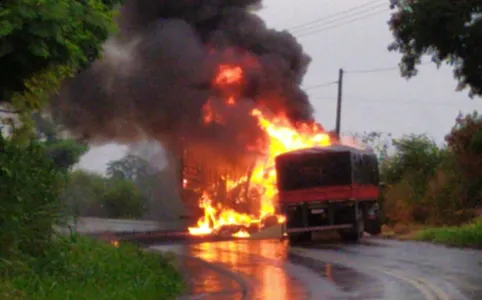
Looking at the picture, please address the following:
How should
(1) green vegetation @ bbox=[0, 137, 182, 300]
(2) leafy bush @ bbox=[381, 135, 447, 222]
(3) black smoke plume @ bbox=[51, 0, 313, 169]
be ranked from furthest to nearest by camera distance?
(3) black smoke plume @ bbox=[51, 0, 313, 169]
(2) leafy bush @ bbox=[381, 135, 447, 222]
(1) green vegetation @ bbox=[0, 137, 182, 300]

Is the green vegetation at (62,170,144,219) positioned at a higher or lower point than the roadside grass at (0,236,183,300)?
higher

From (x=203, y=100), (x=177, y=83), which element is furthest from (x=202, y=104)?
(x=177, y=83)

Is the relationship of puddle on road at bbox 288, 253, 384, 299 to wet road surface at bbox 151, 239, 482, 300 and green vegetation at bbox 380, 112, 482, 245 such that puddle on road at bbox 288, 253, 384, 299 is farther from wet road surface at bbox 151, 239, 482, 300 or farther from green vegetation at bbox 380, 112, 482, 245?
green vegetation at bbox 380, 112, 482, 245

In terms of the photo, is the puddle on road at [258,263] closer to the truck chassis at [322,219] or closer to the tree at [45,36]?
the truck chassis at [322,219]

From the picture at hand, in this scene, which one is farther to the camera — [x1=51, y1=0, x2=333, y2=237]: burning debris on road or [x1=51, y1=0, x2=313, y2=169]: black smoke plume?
[x1=51, y1=0, x2=313, y2=169]: black smoke plume

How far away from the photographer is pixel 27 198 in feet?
48.3

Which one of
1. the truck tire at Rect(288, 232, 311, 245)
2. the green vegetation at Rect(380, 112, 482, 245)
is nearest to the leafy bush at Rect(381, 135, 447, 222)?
the green vegetation at Rect(380, 112, 482, 245)

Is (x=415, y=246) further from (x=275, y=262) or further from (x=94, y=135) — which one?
(x=94, y=135)

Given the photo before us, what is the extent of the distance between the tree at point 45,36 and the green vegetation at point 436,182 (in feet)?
51.9

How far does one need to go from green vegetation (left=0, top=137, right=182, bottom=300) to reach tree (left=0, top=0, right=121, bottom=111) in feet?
5.43

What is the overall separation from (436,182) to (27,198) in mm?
21575

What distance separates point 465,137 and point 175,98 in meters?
11.6

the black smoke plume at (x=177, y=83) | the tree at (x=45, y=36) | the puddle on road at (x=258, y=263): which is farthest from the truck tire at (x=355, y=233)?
the tree at (x=45, y=36)

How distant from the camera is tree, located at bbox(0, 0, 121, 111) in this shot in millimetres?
10539
